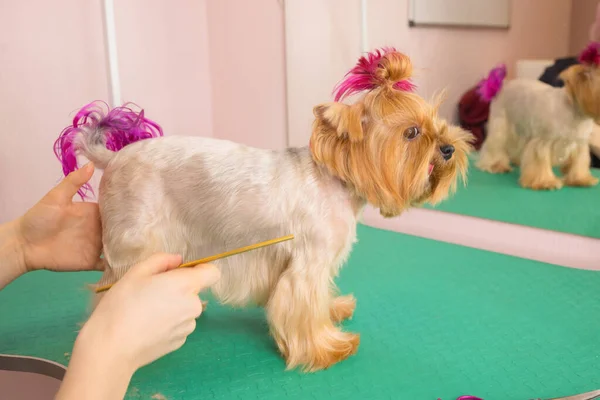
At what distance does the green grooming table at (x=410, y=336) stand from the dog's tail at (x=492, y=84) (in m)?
0.49

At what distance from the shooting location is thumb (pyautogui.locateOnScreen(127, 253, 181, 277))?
2.19 ft

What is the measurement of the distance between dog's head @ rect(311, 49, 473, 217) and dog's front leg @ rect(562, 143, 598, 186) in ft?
2.45

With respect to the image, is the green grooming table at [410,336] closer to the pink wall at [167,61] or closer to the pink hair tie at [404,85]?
the pink hair tie at [404,85]

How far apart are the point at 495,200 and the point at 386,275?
58 cm

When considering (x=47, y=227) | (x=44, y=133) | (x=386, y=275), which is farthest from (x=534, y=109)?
(x=44, y=133)

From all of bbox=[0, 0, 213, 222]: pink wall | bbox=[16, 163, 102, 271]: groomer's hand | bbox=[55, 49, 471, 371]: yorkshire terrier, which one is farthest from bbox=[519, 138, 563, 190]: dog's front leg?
bbox=[0, 0, 213, 222]: pink wall

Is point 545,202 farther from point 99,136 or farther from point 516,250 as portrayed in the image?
point 99,136

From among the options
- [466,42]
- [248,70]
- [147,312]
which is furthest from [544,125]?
[147,312]

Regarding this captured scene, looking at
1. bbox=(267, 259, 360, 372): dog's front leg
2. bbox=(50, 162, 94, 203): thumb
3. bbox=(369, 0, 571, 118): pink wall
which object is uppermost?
bbox=(369, 0, 571, 118): pink wall

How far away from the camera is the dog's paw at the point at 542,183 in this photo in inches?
65.4

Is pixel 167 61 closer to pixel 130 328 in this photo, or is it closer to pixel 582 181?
pixel 582 181

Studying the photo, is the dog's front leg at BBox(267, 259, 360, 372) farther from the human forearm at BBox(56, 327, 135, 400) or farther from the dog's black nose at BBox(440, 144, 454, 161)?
the human forearm at BBox(56, 327, 135, 400)

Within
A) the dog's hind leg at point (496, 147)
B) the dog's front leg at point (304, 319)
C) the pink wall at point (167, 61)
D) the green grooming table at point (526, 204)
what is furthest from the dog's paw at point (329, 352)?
the pink wall at point (167, 61)

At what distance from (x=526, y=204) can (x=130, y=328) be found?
4.72 ft
